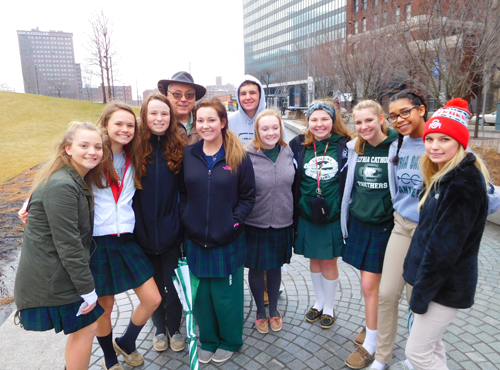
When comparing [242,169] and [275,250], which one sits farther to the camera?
[275,250]

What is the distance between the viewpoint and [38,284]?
2137mm

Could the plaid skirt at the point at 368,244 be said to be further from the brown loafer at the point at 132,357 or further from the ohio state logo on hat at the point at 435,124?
the brown loafer at the point at 132,357

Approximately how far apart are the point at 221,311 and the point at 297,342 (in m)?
0.83

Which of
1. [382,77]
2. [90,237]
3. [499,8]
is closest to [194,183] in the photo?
[90,237]

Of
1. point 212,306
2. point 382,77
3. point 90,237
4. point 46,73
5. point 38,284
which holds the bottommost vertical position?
point 212,306

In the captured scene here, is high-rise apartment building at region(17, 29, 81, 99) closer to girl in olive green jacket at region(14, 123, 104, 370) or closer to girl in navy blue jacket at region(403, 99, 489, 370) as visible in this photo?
girl in olive green jacket at region(14, 123, 104, 370)

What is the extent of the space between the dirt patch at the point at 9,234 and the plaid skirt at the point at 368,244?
12.4ft

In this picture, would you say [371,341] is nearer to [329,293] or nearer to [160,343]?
[329,293]

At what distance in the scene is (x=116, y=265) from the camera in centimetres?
268

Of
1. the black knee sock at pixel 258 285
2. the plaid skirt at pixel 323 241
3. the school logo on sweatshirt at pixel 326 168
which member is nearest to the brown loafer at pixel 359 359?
the plaid skirt at pixel 323 241

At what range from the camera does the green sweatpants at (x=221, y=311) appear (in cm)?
305

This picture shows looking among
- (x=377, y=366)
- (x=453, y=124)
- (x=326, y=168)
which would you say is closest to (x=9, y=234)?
(x=326, y=168)

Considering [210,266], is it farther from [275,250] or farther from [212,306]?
[275,250]

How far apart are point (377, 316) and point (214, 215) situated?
1601 mm
